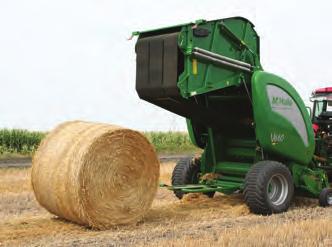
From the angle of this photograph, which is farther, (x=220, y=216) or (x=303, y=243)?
(x=220, y=216)

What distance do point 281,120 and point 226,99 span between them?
37.5 inches

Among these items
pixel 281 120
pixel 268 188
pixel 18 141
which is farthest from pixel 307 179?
pixel 18 141

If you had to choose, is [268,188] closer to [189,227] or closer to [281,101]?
[281,101]

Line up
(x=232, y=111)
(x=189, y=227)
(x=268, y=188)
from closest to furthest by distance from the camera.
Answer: (x=189, y=227) → (x=268, y=188) → (x=232, y=111)

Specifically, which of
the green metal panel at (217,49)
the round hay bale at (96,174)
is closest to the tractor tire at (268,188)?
the green metal panel at (217,49)

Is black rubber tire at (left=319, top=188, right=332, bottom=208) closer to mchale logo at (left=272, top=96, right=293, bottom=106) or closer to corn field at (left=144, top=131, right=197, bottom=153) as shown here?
mchale logo at (left=272, top=96, right=293, bottom=106)

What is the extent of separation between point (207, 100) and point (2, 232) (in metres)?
3.88

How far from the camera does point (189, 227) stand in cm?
734

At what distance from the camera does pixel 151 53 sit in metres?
8.41

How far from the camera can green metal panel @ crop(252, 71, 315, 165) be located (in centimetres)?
874

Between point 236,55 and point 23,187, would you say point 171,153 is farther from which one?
point 236,55

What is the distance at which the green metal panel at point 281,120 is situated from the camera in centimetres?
874

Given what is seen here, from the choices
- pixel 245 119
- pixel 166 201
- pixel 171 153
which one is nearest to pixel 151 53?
pixel 245 119

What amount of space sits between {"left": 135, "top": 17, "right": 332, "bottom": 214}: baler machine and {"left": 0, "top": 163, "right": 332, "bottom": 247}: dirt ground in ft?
1.11
